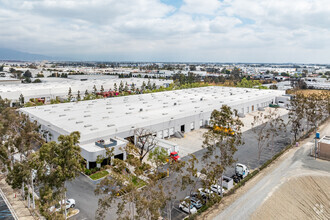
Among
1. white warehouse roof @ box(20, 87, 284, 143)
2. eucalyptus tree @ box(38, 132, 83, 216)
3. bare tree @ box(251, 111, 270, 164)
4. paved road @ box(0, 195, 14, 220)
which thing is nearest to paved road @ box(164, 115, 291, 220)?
bare tree @ box(251, 111, 270, 164)

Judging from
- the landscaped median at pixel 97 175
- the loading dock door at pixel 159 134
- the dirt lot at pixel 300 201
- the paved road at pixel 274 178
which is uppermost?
the loading dock door at pixel 159 134

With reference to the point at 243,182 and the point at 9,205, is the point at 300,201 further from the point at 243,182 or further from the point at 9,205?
the point at 9,205

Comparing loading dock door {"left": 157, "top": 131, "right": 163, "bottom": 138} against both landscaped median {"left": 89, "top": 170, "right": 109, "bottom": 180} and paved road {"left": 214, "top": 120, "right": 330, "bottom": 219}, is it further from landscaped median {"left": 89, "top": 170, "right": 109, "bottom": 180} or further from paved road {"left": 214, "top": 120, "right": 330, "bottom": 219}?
paved road {"left": 214, "top": 120, "right": 330, "bottom": 219}

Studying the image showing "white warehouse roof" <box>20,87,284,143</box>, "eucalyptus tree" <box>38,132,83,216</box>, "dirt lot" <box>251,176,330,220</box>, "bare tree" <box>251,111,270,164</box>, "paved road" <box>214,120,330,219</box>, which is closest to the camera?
"eucalyptus tree" <box>38,132,83,216</box>

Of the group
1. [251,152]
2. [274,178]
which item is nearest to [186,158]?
[251,152]

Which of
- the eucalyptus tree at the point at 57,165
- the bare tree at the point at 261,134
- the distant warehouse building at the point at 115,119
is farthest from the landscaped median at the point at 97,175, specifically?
the bare tree at the point at 261,134

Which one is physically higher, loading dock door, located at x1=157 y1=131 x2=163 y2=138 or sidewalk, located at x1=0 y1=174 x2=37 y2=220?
loading dock door, located at x1=157 y1=131 x2=163 y2=138

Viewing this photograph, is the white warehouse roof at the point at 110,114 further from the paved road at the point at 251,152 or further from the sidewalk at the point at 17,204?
the paved road at the point at 251,152
